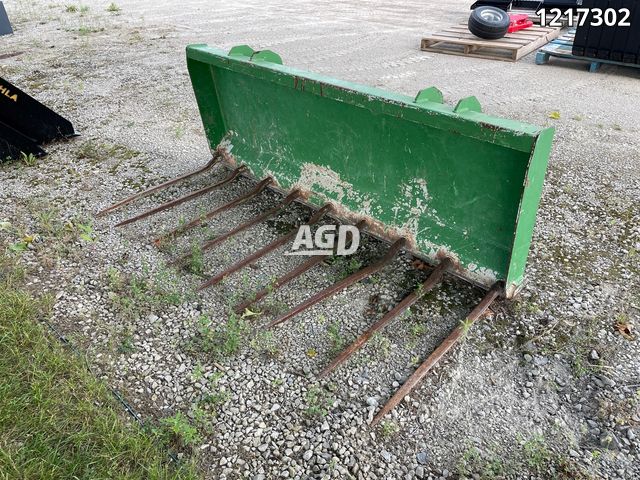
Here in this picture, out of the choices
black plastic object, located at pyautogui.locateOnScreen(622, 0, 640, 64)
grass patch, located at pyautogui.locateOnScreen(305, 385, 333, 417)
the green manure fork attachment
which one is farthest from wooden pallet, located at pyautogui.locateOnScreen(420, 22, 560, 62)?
grass patch, located at pyautogui.locateOnScreen(305, 385, 333, 417)

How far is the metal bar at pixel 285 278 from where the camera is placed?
283 centimetres

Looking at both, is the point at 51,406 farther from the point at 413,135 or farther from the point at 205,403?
the point at 413,135

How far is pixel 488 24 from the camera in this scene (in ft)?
23.6

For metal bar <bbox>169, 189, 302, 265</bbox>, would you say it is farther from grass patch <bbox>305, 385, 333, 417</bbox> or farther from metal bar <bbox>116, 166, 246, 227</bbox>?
grass patch <bbox>305, 385, 333, 417</bbox>

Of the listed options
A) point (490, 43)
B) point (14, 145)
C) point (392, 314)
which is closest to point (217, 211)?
point (392, 314)

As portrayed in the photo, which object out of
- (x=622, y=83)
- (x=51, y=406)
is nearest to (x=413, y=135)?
(x=51, y=406)

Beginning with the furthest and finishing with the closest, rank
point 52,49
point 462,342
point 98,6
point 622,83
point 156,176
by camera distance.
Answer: point 98,6, point 52,49, point 622,83, point 156,176, point 462,342

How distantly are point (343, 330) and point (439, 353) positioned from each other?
53 centimetres

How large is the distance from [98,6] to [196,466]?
13316mm

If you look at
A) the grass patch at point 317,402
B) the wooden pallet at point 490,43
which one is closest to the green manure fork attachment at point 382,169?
the grass patch at point 317,402

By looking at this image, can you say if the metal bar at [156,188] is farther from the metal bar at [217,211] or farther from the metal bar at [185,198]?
the metal bar at [217,211]

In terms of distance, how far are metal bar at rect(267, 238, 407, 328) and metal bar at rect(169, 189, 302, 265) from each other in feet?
2.70

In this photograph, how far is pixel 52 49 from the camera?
8492mm

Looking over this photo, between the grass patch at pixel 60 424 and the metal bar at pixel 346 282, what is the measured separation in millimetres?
882
